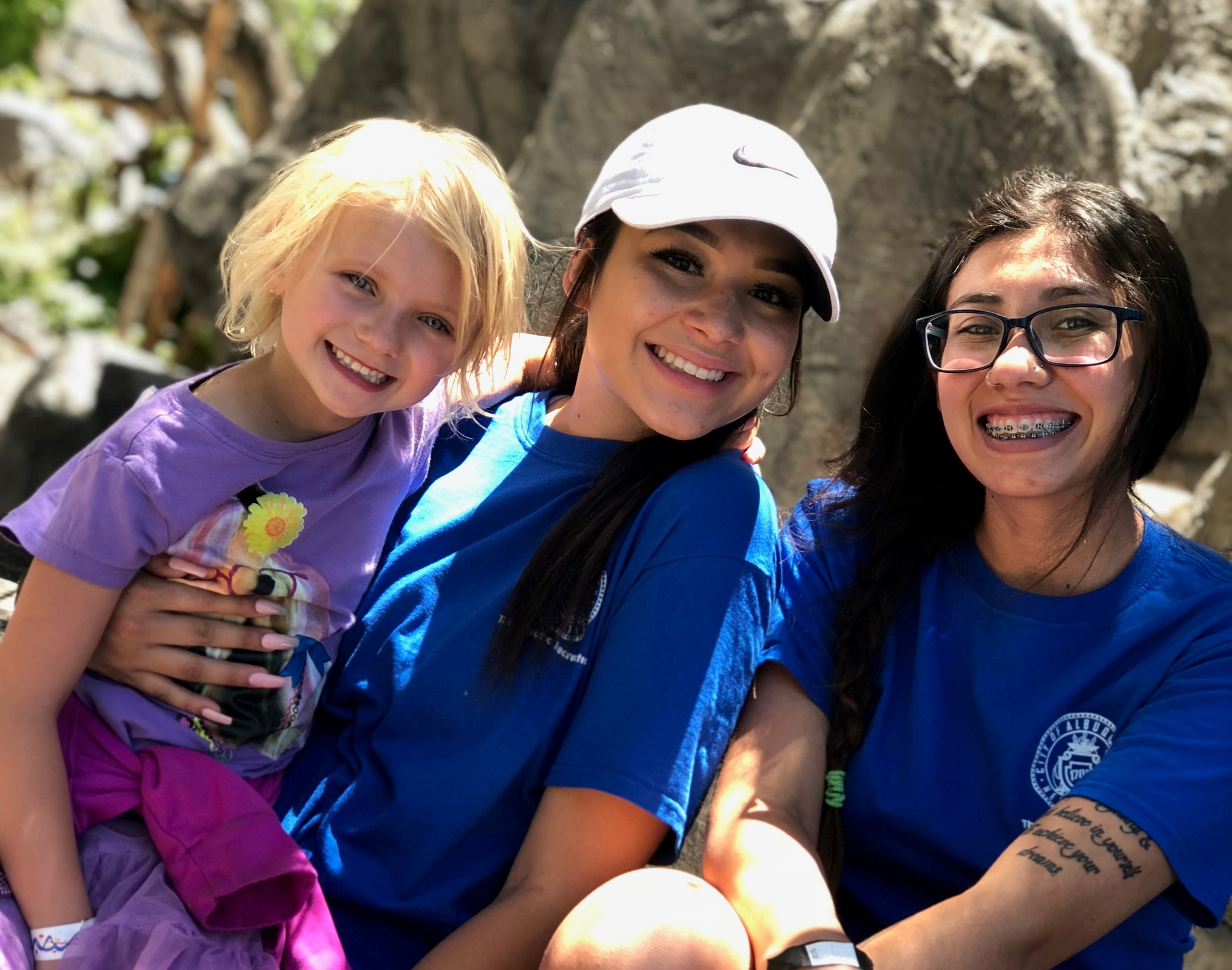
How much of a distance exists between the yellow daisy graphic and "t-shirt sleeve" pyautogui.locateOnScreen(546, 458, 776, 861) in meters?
0.50

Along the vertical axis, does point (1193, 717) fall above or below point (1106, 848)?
above

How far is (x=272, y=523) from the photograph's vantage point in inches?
72.1

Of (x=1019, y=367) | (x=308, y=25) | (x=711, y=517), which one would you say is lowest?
(x=711, y=517)

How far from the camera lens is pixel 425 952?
1.80 metres

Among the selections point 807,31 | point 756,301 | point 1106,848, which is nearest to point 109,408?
point 807,31

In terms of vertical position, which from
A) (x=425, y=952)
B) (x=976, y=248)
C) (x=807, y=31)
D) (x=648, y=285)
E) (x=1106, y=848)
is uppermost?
(x=807, y=31)

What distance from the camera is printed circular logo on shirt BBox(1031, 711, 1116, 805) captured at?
1727 millimetres

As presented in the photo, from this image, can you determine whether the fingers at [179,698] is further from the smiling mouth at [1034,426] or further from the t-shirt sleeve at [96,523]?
the smiling mouth at [1034,426]

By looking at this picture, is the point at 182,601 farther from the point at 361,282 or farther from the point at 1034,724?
the point at 1034,724

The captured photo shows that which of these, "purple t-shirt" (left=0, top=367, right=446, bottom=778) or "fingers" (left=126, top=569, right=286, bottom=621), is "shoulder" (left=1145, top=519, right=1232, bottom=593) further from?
"fingers" (left=126, top=569, right=286, bottom=621)

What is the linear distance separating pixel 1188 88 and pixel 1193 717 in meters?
4.22

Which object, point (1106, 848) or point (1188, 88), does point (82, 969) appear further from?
point (1188, 88)

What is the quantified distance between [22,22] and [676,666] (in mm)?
17966

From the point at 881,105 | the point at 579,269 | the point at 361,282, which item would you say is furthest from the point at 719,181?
the point at 881,105
